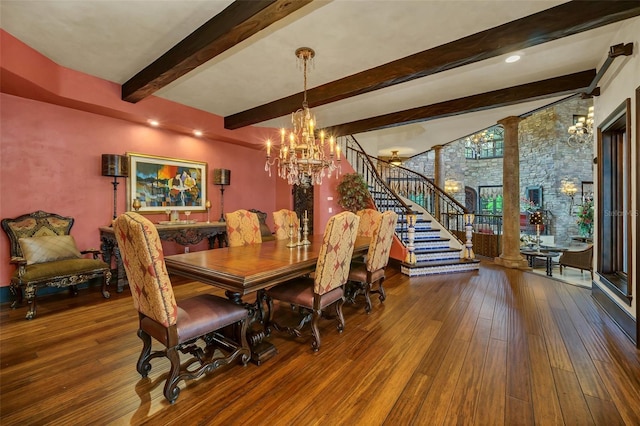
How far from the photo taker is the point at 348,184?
6062 millimetres

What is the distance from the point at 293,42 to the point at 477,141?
1196cm

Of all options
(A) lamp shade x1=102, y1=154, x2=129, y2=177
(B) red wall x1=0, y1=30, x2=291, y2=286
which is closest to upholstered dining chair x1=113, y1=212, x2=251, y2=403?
(B) red wall x1=0, y1=30, x2=291, y2=286

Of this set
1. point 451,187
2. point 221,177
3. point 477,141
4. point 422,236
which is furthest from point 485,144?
point 221,177

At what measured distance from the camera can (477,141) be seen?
12.2 meters

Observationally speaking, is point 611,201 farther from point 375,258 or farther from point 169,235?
point 169,235

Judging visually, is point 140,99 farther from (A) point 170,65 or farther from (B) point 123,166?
(A) point 170,65

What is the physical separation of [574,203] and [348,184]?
832 centimetres

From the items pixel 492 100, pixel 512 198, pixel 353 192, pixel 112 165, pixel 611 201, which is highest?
pixel 492 100

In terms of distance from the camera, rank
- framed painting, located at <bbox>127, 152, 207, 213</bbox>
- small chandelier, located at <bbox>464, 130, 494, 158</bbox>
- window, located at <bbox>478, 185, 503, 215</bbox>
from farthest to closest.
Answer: small chandelier, located at <bbox>464, 130, 494, 158</bbox> < window, located at <bbox>478, 185, 503, 215</bbox> < framed painting, located at <bbox>127, 152, 207, 213</bbox>

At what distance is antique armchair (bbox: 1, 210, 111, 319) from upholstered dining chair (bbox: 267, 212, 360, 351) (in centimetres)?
246

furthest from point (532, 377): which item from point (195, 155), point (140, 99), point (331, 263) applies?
point (195, 155)

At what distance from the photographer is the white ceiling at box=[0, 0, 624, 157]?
233 cm

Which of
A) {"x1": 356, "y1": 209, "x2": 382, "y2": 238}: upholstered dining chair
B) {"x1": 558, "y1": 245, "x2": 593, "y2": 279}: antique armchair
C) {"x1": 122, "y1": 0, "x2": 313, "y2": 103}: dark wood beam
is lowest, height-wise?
{"x1": 558, "y1": 245, "x2": 593, "y2": 279}: antique armchair

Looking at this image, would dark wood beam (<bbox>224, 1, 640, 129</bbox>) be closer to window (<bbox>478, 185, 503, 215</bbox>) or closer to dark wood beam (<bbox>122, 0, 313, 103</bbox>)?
dark wood beam (<bbox>122, 0, 313, 103</bbox>)
